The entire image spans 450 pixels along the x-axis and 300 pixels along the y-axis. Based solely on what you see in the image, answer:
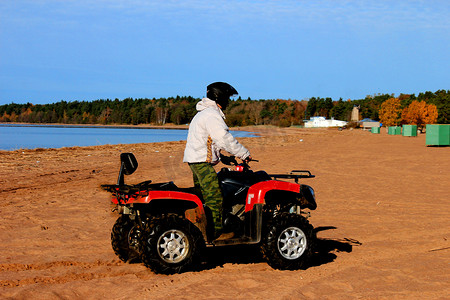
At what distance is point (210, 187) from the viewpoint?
5934 mm

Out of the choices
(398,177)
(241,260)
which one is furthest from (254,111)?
(241,260)

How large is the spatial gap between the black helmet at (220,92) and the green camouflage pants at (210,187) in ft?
2.65

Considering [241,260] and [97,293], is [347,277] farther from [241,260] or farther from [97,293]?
[97,293]

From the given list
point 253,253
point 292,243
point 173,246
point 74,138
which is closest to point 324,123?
point 74,138

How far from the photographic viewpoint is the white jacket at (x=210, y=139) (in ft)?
18.9

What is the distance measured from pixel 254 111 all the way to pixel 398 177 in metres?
146

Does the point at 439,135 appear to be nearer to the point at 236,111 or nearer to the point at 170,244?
the point at 170,244

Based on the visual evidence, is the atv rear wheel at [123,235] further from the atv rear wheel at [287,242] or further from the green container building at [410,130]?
the green container building at [410,130]

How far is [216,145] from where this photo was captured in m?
5.93

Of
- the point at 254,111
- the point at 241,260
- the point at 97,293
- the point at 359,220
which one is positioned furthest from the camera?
the point at 254,111

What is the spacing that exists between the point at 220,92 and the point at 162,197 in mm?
1421

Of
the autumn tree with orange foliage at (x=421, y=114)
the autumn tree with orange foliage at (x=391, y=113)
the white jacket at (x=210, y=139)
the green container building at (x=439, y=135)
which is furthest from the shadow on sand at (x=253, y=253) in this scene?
the autumn tree with orange foliage at (x=391, y=113)

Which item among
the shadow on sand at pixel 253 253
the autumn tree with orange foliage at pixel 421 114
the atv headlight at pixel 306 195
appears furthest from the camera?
the autumn tree with orange foliage at pixel 421 114

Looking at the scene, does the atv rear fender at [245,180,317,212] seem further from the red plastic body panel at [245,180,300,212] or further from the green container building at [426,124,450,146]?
the green container building at [426,124,450,146]
